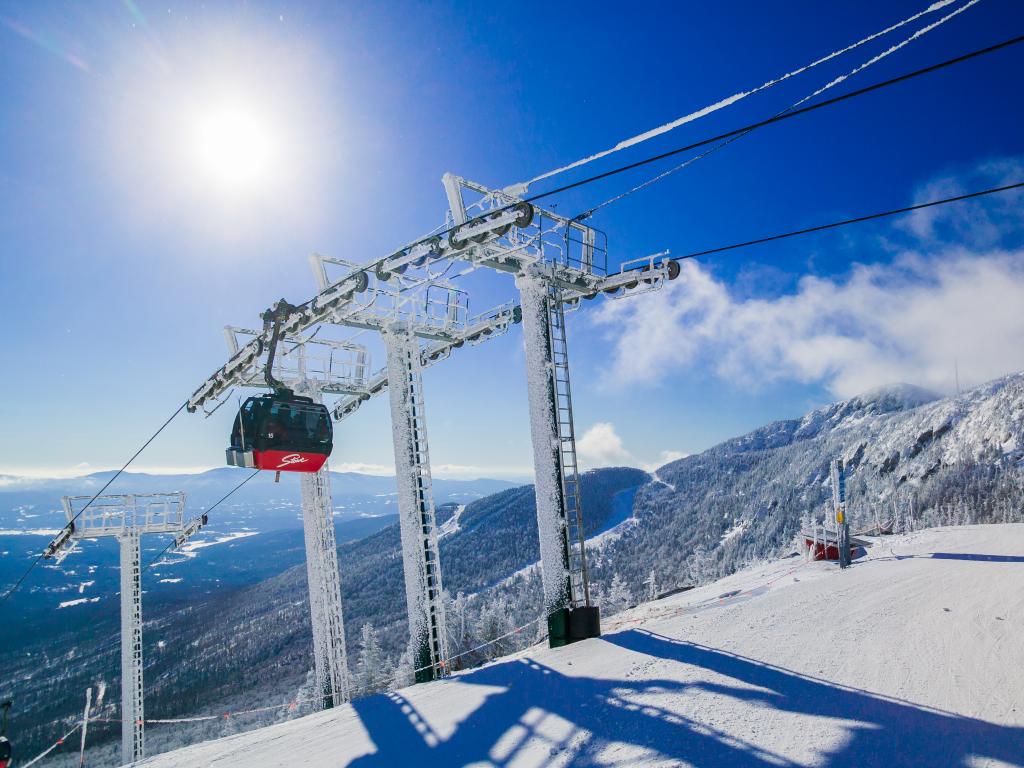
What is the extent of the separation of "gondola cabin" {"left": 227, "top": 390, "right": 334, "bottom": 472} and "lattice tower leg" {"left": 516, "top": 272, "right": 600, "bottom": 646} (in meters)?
4.56

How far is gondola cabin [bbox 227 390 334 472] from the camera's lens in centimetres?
990

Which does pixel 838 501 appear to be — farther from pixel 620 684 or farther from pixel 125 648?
pixel 125 648

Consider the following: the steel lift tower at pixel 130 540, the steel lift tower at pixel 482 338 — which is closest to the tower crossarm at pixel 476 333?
the steel lift tower at pixel 482 338

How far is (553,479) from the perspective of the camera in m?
9.32

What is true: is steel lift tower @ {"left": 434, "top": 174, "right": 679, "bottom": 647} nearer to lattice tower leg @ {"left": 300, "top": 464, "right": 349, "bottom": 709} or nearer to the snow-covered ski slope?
the snow-covered ski slope

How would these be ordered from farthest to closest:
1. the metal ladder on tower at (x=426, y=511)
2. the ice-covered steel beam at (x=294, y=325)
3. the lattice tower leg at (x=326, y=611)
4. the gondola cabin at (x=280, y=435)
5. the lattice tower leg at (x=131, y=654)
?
the lattice tower leg at (x=131, y=654) < the lattice tower leg at (x=326, y=611) < the metal ladder on tower at (x=426, y=511) < the ice-covered steel beam at (x=294, y=325) < the gondola cabin at (x=280, y=435)

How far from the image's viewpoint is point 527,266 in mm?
9875

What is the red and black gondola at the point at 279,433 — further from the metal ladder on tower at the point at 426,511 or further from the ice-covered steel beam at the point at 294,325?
the metal ladder on tower at the point at 426,511

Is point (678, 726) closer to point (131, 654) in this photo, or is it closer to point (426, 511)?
point (426, 511)

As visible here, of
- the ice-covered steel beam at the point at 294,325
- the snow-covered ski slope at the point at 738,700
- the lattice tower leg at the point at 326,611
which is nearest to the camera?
the snow-covered ski slope at the point at 738,700

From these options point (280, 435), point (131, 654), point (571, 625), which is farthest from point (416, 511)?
point (131, 654)

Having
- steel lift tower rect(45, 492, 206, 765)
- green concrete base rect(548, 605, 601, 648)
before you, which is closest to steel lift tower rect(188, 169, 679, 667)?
green concrete base rect(548, 605, 601, 648)

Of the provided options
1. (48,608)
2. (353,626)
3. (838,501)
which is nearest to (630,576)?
(353,626)

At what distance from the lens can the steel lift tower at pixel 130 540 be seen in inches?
660
